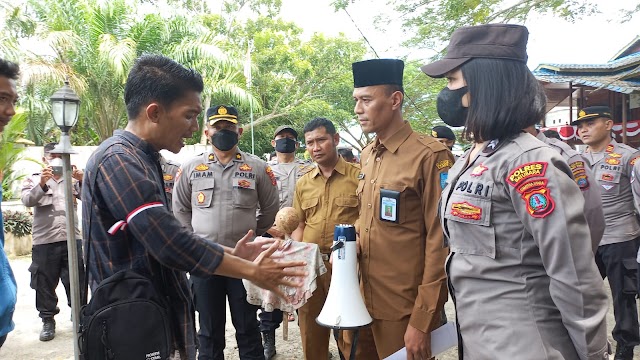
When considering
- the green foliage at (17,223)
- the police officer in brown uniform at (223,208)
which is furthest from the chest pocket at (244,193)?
the green foliage at (17,223)

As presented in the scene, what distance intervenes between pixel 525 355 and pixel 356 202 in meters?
2.01

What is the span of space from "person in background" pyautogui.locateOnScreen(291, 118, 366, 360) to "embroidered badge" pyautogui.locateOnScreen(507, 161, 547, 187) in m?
1.95

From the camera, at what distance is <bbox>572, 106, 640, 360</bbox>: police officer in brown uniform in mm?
3854

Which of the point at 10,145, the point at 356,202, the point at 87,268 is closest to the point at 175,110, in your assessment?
the point at 87,268

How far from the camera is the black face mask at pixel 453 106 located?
5.71ft

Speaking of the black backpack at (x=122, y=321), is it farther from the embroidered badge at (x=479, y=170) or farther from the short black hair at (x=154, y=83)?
the embroidered badge at (x=479, y=170)

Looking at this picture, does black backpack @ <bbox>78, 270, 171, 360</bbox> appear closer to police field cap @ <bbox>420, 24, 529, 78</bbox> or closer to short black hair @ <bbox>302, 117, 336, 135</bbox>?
police field cap @ <bbox>420, 24, 529, 78</bbox>

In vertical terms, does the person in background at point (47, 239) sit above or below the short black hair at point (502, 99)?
below

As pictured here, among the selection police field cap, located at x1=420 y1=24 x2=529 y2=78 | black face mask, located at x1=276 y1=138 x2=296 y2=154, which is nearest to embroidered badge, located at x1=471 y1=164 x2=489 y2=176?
police field cap, located at x1=420 y1=24 x2=529 y2=78

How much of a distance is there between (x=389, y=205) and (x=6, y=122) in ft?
5.71

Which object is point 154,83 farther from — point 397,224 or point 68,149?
point 68,149

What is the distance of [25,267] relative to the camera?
8.27m

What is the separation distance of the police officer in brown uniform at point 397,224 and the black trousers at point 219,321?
3.63ft

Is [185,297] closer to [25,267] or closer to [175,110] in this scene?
[175,110]
